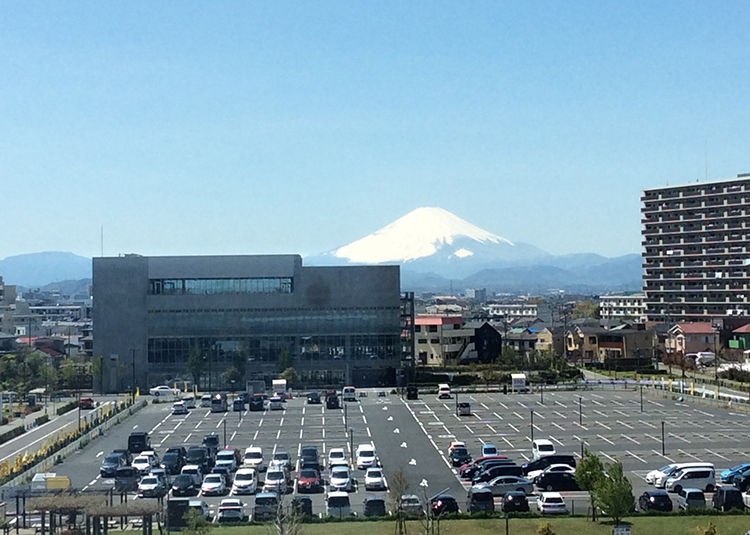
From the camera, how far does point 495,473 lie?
2303cm

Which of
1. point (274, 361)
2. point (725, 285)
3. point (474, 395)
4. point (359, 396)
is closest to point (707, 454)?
point (474, 395)

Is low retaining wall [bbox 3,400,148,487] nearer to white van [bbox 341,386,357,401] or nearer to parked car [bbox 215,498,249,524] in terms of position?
parked car [bbox 215,498,249,524]

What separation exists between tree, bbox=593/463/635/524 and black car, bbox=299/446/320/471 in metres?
8.97

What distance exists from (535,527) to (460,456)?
7428mm

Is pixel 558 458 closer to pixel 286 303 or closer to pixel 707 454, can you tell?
pixel 707 454

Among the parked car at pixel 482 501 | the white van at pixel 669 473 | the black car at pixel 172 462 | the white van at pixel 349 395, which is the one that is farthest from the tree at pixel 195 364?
the white van at pixel 669 473

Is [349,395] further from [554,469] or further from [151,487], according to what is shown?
[554,469]

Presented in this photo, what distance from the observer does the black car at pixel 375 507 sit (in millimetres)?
19906

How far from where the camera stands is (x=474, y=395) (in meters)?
44.3

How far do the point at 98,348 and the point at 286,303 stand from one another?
1142 centimetres

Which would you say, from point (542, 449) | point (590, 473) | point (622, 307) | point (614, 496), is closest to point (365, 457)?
point (542, 449)

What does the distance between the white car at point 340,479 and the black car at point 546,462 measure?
15.5ft

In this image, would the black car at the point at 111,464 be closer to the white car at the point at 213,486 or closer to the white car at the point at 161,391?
the white car at the point at 213,486

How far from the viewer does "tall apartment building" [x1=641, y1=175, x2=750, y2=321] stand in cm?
7175
